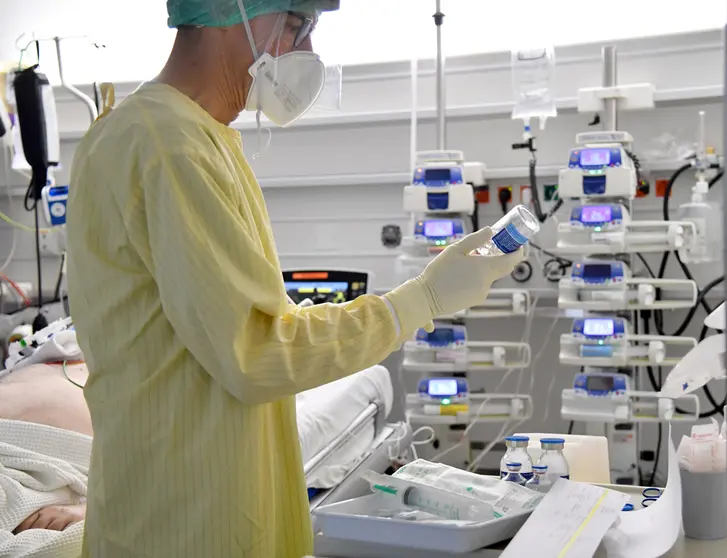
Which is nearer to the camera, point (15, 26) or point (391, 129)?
point (391, 129)

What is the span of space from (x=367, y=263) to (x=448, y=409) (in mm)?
948

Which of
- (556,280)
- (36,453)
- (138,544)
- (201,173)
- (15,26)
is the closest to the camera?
(201,173)

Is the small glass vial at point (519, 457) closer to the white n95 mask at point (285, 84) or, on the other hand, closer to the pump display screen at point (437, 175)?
the white n95 mask at point (285, 84)

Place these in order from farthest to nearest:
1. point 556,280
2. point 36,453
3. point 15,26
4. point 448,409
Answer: point 15,26, point 556,280, point 448,409, point 36,453

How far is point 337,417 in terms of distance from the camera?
2.53 meters

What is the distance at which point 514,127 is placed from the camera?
365 cm

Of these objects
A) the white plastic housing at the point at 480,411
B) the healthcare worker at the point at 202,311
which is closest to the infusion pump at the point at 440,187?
the white plastic housing at the point at 480,411

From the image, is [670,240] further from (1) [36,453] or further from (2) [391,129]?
(1) [36,453]

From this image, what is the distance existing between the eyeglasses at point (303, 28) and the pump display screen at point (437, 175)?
1.79 metres

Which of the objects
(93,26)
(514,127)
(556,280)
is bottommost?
(556,280)

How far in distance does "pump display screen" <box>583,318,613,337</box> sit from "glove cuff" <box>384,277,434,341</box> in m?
1.81

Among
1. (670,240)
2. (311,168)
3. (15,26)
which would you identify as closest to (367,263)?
(311,168)

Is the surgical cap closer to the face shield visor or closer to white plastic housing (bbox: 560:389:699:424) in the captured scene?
the face shield visor

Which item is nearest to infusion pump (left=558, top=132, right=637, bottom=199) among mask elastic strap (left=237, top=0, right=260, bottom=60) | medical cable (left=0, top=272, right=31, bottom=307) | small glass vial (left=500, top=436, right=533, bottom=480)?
small glass vial (left=500, top=436, right=533, bottom=480)
